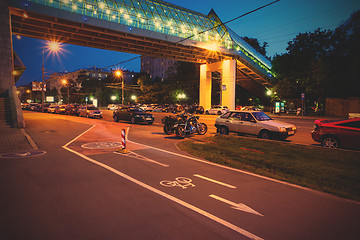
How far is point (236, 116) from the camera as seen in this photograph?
526 inches

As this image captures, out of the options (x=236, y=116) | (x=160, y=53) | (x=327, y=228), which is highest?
(x=160, y=53)

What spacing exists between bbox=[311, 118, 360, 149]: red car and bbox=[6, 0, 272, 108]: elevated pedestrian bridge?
14.2 metres

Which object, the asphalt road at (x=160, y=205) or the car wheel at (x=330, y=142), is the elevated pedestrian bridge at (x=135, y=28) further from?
the asphalt road at (x=160, y=205)

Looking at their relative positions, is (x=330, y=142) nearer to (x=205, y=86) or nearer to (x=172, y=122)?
(x=172, y=122)

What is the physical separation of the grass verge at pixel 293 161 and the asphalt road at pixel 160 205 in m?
0.65

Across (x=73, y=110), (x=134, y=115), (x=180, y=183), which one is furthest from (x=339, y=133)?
(x=73, y=110)

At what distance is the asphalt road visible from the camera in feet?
11.6

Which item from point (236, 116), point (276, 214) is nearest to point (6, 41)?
point (236, 116)

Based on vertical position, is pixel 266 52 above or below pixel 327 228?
above

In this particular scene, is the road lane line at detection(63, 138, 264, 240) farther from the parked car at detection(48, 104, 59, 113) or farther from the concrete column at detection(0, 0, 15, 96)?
the parked car at detection(48, 104, 59, 113)

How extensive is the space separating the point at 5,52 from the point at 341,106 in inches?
1760

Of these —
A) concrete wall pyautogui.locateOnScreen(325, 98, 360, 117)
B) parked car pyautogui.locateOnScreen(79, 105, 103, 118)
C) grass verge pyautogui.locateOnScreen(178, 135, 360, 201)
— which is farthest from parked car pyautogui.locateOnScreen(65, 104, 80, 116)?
concrete wall pyautogui.locateOnScreen(325, 98, 360, 117)

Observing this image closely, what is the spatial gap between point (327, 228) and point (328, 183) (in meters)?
2.50

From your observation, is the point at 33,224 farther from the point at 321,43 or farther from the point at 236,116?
the point at 321,43
